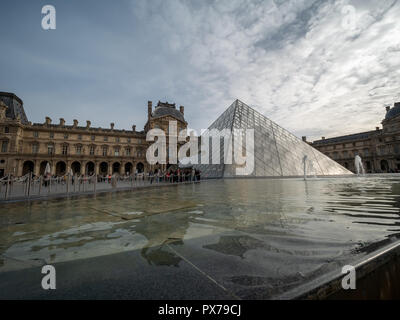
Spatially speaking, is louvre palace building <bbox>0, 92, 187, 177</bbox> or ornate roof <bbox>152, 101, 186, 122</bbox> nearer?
louvre palace building <bbox>0, 92, 187, 177</bbox>

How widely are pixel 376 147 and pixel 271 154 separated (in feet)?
147

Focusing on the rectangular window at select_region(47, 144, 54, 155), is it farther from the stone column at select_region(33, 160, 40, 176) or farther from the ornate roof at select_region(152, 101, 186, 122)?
the ornate roof at select_region(152, 101, 186, 122)

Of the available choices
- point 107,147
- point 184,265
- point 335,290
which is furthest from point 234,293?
point 107,147

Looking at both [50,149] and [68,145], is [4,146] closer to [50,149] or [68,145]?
[50,149]

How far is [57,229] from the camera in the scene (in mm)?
2219

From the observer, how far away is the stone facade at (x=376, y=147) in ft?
133

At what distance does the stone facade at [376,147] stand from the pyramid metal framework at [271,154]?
33121 mm

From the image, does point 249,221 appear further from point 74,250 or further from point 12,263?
point 12,263

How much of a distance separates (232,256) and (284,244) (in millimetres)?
563

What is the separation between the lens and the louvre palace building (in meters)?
30.2

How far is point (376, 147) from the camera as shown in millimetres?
43594

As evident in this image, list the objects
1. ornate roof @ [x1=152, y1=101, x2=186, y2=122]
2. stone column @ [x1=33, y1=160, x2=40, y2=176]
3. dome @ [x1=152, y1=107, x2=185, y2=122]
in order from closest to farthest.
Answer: stone column @ [x1=33, y1=160, x2=40, y2=176], dome @ [x1=152, y1=107, x2=185, y2=122], ornate roof @ [x1=152, y1=101, x2=186, y2=122]

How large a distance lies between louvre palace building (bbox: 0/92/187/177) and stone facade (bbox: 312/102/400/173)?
45.0 meters

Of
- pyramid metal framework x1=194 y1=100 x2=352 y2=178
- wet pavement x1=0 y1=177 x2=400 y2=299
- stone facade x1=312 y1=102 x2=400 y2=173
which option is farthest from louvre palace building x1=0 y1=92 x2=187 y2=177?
stone facade x1=312 y1=102 x2=400 y2=173
